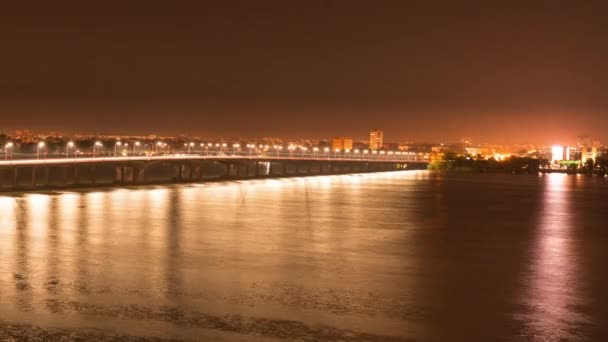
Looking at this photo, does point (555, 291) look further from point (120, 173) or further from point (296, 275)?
point (120, 173)

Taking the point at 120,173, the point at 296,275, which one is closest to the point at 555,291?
the point at 296,275

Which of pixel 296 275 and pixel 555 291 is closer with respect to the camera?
pixel 555 291

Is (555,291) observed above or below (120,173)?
above

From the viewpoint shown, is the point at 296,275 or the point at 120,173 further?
the point at 120,173

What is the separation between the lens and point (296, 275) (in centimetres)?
1508

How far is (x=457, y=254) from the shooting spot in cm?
1920

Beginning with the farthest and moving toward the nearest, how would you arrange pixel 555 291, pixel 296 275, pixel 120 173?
pixel 120 173, pixel 296 275, pixel 555 291

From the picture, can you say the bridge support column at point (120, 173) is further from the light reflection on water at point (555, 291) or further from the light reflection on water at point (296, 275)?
the light reflection on water at point (555, 291)

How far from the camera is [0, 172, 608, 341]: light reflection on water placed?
10.9 m

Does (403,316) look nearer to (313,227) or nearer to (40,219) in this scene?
(313,227)

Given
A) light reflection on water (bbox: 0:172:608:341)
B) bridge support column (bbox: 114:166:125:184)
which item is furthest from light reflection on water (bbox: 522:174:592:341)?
bridge support column (bbox: 114:166:125:184)

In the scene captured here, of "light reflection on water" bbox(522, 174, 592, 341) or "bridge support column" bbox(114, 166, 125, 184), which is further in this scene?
"bridge support column" bbox(114, 166, 125, 184)

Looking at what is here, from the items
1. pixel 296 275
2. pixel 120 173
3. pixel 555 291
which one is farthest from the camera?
pixel 120 173

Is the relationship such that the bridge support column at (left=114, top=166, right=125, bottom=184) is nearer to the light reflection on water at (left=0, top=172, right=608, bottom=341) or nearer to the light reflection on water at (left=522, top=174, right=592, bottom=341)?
the light reflection on water at (left=0, top=172, right=608, bottom=341)
